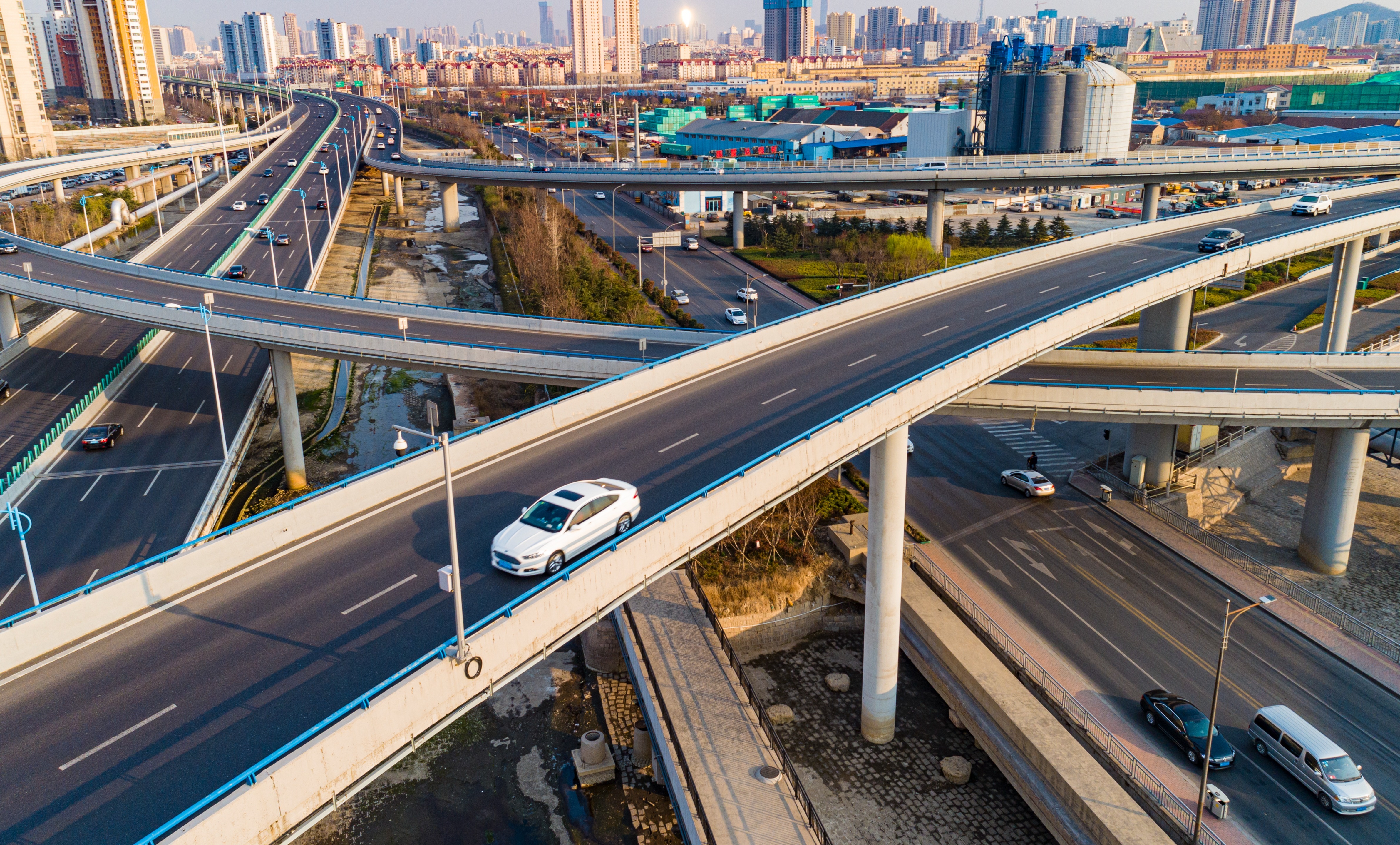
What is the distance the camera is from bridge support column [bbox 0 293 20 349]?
52.8 metres

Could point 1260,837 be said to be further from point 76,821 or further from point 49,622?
point 49,622

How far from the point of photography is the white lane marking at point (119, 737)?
47.8ft

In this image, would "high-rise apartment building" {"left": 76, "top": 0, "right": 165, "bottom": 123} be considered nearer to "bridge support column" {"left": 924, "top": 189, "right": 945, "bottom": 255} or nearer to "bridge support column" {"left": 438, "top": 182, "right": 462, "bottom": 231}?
"bridge support column" {"left": 438, "top": 182, "right": 462, "bottom": 231}

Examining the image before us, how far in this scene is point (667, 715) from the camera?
26.1m

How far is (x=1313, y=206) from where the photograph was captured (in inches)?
2355

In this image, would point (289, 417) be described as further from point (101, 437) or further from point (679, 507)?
point (679, 507)

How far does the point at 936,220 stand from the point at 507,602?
68.5 meters

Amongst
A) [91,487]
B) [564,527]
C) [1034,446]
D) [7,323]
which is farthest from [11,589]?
[1034,446]

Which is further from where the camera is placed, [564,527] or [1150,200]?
[1150,200]

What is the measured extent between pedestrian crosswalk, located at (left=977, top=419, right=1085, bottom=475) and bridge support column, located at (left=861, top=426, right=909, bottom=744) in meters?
17.4

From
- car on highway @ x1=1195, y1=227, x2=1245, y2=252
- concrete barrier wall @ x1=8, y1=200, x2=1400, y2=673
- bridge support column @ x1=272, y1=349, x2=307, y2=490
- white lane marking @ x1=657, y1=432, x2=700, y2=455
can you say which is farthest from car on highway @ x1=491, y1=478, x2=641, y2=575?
car on highway @ x1=1195, y1=227, x2=1245, y2=252

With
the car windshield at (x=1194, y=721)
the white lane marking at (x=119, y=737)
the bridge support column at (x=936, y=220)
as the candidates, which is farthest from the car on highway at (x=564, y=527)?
the bridge support column at (x=936, y=220)

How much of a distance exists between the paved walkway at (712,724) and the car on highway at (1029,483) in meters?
17.2

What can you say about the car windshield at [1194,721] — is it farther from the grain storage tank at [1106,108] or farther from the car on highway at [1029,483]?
the grain storage tank at [1106,108]
